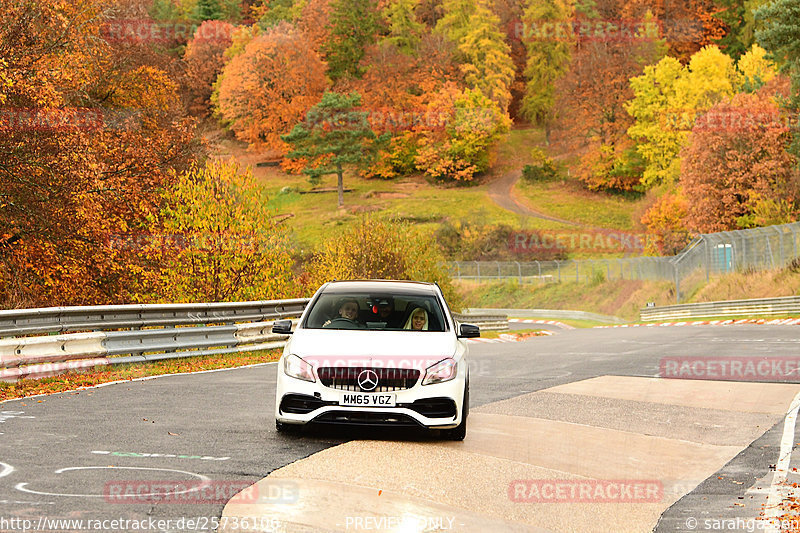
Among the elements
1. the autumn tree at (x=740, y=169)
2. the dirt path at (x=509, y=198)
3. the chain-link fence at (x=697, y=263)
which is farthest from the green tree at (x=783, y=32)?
the dirt path at (x=509, y=198)

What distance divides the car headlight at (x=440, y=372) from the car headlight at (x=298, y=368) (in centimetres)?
109

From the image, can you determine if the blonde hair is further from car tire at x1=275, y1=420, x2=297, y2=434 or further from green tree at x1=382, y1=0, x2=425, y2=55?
green tree at x1=382, y1=0, x2=425, y2=55

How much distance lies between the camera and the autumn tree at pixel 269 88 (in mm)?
122656

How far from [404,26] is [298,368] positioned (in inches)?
5369

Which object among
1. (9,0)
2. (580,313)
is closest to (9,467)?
(9,0)

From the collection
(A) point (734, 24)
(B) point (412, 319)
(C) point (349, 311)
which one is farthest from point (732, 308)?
(A) point (734, 24)

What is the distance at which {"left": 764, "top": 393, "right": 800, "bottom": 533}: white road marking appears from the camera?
23.4 ft

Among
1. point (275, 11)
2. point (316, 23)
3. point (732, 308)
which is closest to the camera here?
point (732, 308)

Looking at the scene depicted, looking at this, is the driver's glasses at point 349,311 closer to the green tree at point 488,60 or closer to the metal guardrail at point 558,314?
the metal guardrail at point 558,314

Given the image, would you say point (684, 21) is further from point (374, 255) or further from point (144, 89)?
point (144, 89)

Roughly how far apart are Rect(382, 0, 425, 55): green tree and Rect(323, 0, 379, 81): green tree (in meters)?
3.10

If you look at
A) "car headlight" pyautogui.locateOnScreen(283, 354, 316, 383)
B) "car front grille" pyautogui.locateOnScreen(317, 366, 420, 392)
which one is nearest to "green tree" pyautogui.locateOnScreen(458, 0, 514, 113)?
"car headlight" pyautogui.locateOnScreen(283, 354, 316, 383)

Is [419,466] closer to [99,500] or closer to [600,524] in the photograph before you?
[600,524]

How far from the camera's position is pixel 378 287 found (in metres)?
11.1
